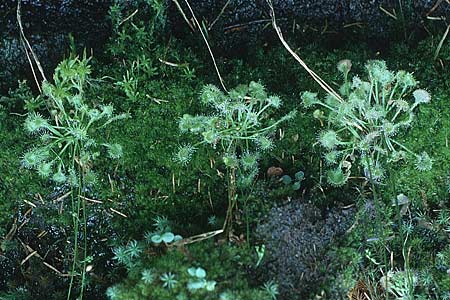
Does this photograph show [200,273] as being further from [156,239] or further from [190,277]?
[156,239]

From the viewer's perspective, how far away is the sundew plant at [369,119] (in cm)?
322

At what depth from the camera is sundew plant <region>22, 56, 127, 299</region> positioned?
322cm

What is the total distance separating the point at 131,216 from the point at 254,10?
1.23 meters

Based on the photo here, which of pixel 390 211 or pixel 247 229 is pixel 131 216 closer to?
pixel 247 229

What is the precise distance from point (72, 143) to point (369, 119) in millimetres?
1394

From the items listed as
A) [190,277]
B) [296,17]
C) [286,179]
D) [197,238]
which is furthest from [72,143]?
[296,17]

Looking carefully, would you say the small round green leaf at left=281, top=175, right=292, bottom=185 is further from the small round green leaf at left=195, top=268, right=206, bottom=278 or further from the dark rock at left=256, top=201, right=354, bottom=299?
the small round green leaf at left=195, top=268, right=206, bottom=278

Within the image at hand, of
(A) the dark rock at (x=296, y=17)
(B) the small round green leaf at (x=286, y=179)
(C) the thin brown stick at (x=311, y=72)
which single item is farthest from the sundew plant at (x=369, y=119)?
(A) the dark rock at (x=296, y=17)

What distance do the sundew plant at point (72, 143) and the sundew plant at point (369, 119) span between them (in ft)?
3.27

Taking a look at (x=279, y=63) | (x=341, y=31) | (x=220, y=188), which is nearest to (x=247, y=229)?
(x=220, y=188)

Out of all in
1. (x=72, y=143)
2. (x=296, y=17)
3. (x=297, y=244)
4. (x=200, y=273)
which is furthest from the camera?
(x=296, y=17)

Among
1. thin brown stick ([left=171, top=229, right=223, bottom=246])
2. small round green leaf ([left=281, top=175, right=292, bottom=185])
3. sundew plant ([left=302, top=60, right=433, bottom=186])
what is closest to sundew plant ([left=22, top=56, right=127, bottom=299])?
thin brown stick ([left=171, top=229, right=223, bottom=246])

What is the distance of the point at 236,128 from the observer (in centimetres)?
327

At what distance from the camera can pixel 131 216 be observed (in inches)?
134
